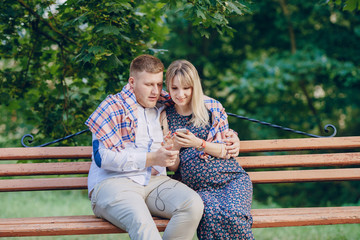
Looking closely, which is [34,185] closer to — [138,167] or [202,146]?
[138,167]

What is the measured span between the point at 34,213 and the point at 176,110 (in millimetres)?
3415

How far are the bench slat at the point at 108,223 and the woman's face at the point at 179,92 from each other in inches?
31.7

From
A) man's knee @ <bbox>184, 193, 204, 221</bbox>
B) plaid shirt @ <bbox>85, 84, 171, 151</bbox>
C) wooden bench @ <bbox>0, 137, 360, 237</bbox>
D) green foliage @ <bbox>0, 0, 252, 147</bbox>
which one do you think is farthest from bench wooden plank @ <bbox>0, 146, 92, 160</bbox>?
man's knee @ <bbox>184, 193, 204, 221</bbox>

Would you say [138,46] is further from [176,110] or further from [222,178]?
[222,178]

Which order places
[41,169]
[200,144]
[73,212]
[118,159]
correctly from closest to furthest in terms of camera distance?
1. [118,159]
2. [200,144]
3. [41,169]
4. [73,212]

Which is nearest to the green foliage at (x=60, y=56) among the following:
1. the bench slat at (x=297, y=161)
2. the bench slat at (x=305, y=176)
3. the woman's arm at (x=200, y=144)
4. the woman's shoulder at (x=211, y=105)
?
the woman's shoulder at (x=211, y=105)

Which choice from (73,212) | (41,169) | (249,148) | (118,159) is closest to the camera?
(118,159)

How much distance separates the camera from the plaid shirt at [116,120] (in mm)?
2541

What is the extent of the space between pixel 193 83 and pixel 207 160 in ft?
1.77

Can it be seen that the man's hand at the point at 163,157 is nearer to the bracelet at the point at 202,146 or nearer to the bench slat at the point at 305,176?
the bracelet at the point at 202,146

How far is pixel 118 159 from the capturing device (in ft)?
8.07

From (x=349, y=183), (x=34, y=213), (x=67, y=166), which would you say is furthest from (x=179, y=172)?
(x=349, y=183)

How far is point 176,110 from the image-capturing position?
291 cm

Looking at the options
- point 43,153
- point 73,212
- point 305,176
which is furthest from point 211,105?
point 73,212
